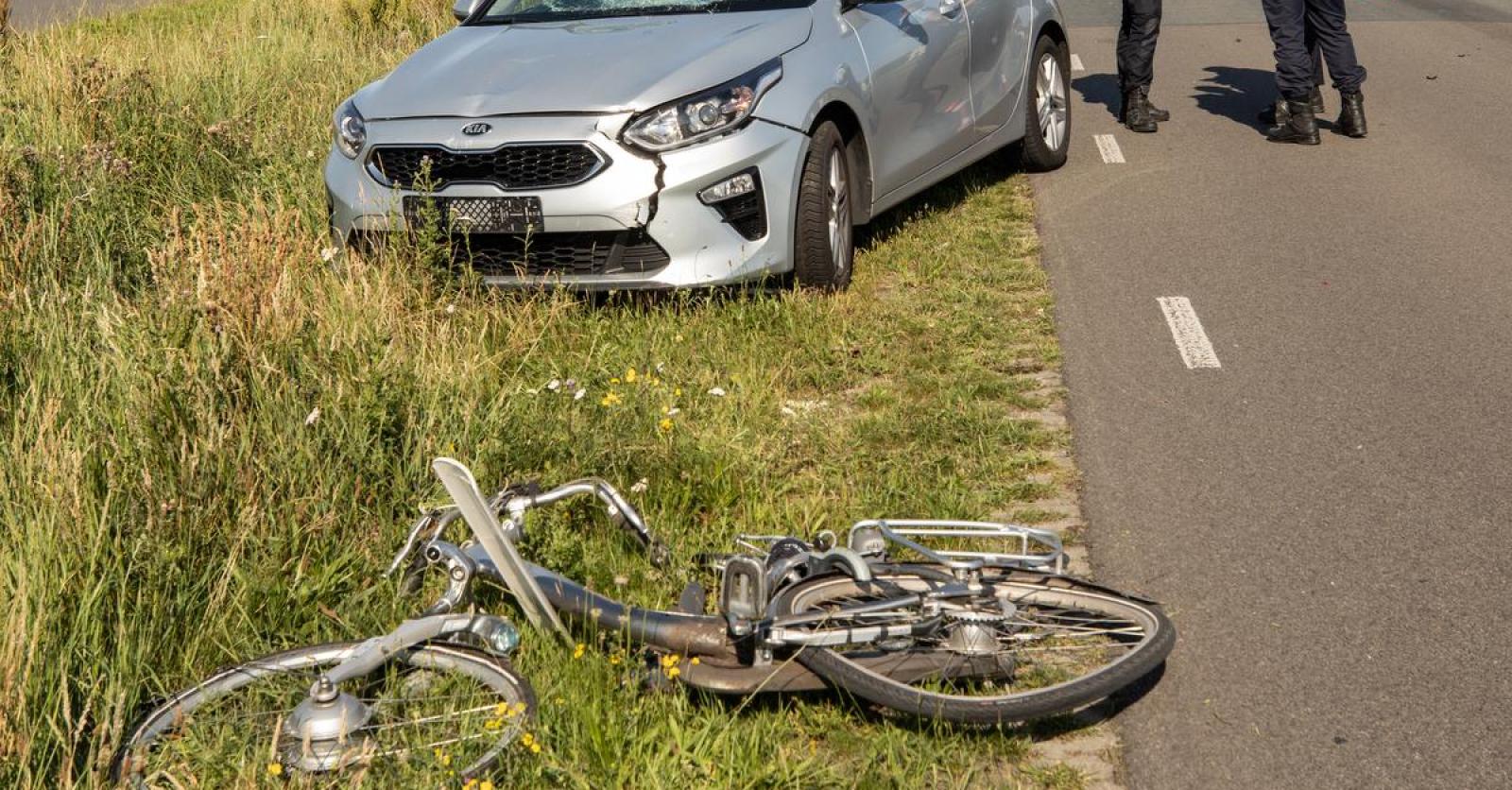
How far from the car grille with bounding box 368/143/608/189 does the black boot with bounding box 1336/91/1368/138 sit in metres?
6.68

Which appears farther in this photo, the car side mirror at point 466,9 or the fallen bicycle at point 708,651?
the car side mirror at point 466,9

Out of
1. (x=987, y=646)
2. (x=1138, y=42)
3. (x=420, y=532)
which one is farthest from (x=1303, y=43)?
(x=420, y=532)

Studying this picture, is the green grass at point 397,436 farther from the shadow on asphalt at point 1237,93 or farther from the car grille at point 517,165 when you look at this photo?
the shadow on asphalt at point 1237,93

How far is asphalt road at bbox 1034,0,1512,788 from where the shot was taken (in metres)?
4.18

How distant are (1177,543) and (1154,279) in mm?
3469

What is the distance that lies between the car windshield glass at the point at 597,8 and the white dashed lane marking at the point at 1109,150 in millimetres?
3841

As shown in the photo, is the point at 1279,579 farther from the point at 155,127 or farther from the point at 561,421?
the point at 155,127

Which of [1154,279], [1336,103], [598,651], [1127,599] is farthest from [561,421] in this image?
[1336,103]

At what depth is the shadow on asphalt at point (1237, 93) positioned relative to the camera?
42.8 feet

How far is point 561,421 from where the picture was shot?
5.74 meters

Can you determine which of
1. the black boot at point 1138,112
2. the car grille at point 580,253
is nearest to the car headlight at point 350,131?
the car grille at point 580,253

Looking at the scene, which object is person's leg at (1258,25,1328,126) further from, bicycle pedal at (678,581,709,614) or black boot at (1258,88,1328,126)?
bicycle pedal at (678,581,709,614)

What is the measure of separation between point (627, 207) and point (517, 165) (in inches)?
18.5

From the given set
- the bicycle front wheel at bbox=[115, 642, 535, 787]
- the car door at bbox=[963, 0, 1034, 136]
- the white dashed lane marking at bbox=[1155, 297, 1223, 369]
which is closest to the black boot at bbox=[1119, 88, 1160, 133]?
the car door at bbox=[963, 0, 1034, 136]
